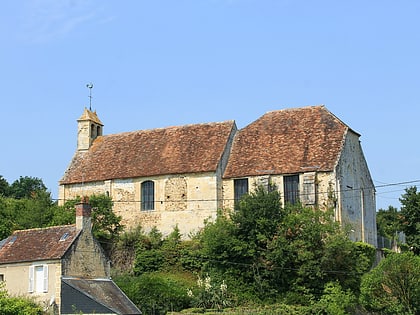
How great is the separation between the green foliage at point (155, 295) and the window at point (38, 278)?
4310 mm

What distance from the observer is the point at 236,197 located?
45.6 metres

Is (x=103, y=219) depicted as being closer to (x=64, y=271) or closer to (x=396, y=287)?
(x=64, y=271)

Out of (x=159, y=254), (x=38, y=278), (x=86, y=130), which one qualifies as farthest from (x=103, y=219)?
(x=38, y=278)

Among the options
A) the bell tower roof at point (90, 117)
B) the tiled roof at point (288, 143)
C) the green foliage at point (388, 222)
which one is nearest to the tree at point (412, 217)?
the green foliage at point (388, 222)

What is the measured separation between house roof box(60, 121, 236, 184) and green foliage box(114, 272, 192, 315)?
34.8 ft

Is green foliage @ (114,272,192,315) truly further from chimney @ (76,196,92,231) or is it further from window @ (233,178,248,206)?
window @ (233,178,248,206)

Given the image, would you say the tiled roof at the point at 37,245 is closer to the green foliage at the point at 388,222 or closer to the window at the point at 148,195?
the window at the point at 148,195

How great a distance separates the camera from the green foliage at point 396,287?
34.1m

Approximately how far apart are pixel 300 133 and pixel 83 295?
1913 centimetres

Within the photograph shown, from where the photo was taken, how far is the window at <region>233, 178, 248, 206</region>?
149 feet

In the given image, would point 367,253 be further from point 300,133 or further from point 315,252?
point 300,133

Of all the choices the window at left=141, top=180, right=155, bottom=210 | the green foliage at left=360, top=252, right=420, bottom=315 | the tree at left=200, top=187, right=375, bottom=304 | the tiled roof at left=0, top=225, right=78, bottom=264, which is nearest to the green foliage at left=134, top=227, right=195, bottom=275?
the tree at left=200, top=187, right=375, bottom=304

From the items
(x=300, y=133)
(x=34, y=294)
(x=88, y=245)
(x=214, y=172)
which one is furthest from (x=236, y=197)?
(x=34, y=294)

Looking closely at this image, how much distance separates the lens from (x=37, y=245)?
3519 centimetres
